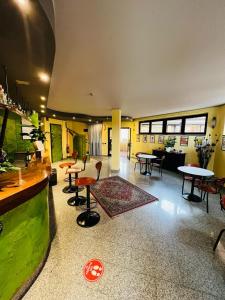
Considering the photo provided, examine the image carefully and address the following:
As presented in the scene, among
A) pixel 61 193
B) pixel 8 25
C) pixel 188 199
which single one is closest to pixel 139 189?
pixel 188 199

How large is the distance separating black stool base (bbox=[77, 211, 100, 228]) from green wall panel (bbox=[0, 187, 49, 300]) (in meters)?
0.75

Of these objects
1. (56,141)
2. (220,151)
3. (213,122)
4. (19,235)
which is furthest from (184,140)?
(56,141)

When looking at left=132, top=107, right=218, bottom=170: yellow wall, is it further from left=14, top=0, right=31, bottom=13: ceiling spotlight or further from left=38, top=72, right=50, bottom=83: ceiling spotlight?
left=14, top=0, right=31, bottom=13: ceiling spotlight

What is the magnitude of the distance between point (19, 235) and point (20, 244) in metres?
0.10

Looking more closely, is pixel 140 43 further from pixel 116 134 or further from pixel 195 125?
pixel 195 125

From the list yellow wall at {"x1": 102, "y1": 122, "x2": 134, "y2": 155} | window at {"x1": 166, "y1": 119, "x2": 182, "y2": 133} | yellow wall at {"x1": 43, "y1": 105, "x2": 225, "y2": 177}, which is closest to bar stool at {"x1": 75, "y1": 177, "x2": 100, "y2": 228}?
yellow wall at {"x1": 43, "y1": 105, "x2": 225, "y2": 177}

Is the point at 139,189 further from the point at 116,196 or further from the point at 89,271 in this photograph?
the point at 89,271

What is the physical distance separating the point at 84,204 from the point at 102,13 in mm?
3008

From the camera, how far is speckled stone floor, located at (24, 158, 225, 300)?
4.24ft

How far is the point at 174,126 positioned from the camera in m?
5.98

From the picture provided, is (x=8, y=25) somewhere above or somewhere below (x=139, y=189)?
above

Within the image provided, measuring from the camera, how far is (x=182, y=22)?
1.20m

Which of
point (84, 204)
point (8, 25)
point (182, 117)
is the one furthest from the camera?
point (182, 117)

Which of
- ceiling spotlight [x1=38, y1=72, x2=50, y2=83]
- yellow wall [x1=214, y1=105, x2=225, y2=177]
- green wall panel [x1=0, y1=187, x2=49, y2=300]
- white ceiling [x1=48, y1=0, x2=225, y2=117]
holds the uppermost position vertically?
white ceiling [x1=48, y1=0, x2=225, y2=117]
